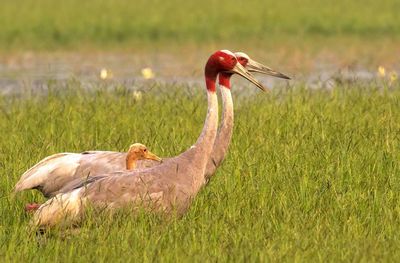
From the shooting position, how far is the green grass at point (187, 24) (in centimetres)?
2486

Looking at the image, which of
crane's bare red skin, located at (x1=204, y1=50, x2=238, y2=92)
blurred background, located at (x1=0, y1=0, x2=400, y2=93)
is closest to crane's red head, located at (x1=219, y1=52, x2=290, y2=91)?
crane's bare red skin, located at (x1=204, y1=50, x2=238, y2=92)

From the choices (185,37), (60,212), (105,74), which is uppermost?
(60,212)

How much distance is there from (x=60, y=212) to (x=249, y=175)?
1.95 m

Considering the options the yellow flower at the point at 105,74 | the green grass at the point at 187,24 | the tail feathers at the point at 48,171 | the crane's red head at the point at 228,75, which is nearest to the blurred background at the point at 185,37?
the green grass at the point at 187,24

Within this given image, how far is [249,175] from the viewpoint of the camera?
809cm

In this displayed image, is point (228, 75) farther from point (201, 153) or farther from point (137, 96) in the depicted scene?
point (137, 96)

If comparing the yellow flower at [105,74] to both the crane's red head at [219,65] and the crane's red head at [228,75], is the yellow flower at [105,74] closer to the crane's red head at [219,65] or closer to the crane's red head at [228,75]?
the crane's red head at [228,75]

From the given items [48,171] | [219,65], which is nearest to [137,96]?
[48,171]

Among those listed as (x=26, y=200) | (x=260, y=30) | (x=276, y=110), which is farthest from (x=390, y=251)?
(x=260, y=30)

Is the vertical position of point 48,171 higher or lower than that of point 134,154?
lower

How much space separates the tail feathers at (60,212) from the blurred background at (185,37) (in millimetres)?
10586

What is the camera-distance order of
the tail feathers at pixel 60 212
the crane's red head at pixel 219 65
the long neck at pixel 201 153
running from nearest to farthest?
the tail feathers at pixel 60 212 < the long neck at pixel 201 153 < the crane's red head at pixel 219 65

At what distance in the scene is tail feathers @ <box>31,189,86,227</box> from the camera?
21.3 ft

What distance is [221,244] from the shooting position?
21.0ft
